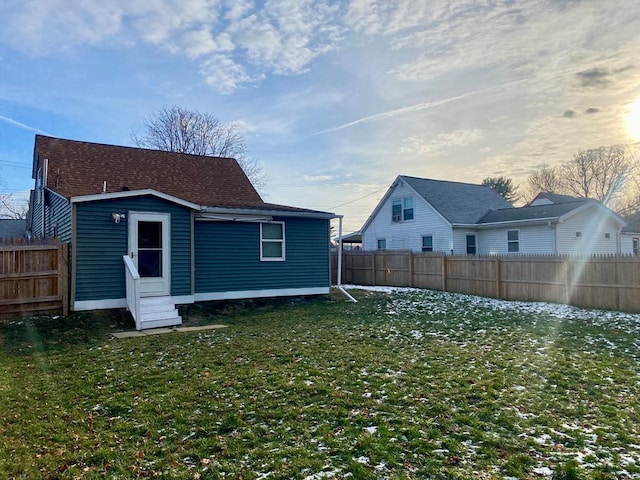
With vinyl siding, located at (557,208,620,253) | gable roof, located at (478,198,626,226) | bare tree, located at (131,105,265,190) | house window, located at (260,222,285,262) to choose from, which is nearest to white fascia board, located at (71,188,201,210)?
house window, located at (260,222,285,262)

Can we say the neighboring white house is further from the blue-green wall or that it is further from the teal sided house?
the blue-green wall

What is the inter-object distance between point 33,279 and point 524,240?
19329 mm

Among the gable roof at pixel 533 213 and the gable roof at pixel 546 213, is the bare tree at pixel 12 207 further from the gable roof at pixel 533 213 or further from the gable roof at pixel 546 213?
the gable roof at pixel 546 213

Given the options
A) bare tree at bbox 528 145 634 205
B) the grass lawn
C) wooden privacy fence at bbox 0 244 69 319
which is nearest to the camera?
the grass lawn

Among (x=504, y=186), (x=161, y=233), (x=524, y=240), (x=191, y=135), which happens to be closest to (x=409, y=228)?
(x=524, y=240)

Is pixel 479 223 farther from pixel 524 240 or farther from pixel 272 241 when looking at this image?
pixel 272 241

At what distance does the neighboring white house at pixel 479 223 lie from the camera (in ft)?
64.9

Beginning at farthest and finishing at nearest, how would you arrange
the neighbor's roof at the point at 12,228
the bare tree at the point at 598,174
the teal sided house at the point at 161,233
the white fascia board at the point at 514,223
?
the bare tree at the point at 598,174 < the neighbor's roof at the point at 12,228 < the white fascia board at the point at 514,223 < the teal sided house at the point at 161,233

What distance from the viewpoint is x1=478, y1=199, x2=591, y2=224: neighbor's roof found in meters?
19.5

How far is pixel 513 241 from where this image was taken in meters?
20.6

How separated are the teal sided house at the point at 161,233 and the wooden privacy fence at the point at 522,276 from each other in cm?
548

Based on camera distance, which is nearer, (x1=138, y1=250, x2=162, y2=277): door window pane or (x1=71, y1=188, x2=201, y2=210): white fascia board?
(x1=71, y1=188, x2=201, y2=210): white fascia board

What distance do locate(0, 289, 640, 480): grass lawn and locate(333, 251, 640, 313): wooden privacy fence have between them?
3.65 m

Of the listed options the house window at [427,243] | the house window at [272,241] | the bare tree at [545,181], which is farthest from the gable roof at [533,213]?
the bare tree at [545,181]
